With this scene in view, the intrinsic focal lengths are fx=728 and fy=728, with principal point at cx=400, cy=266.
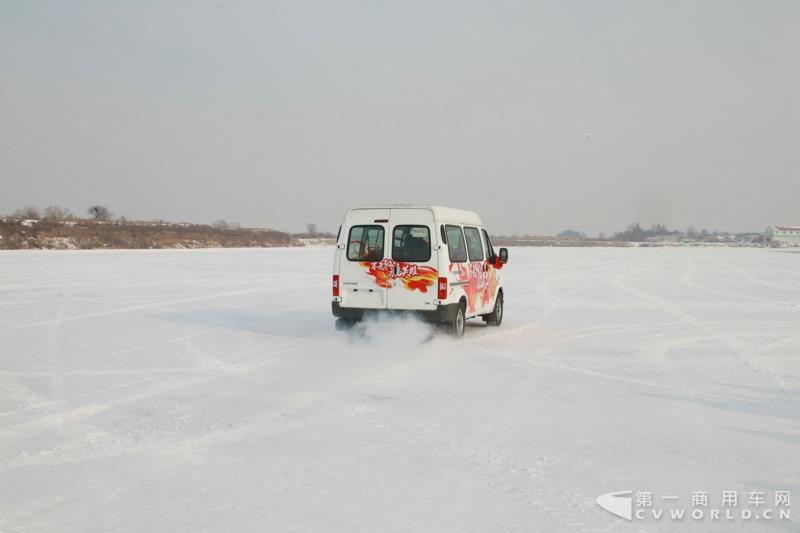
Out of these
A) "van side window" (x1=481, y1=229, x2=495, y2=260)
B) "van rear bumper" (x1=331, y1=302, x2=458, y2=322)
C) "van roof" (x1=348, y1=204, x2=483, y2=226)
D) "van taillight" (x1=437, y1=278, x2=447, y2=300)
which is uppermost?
"van roof" (x1=348, y1=204, x2=483, y2=226)

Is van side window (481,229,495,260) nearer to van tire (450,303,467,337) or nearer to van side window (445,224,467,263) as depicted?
van side window (445,224,467,263)

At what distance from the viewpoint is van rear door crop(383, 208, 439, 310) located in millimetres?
11469

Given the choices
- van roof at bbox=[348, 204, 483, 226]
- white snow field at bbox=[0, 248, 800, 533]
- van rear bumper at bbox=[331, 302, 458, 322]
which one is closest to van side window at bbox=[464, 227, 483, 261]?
van roof at bbox=[348, 204, 483, 226]

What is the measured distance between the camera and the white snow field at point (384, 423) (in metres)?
4.62

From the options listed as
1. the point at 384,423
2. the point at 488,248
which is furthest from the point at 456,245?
the point at 384,423

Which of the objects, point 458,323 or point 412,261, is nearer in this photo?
point 412,261

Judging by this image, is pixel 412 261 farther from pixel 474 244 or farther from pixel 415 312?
pixel 474 244

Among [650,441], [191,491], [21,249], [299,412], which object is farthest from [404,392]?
[21,249]

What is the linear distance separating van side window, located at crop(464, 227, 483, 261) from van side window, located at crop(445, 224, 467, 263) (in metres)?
0.30

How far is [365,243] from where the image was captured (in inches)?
468

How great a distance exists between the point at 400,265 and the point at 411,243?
1.33 ft

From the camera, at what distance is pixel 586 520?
4441 millimetres

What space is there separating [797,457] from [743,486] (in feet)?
3.33

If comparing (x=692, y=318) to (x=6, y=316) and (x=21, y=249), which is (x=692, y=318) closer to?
(x=6, y=316)
